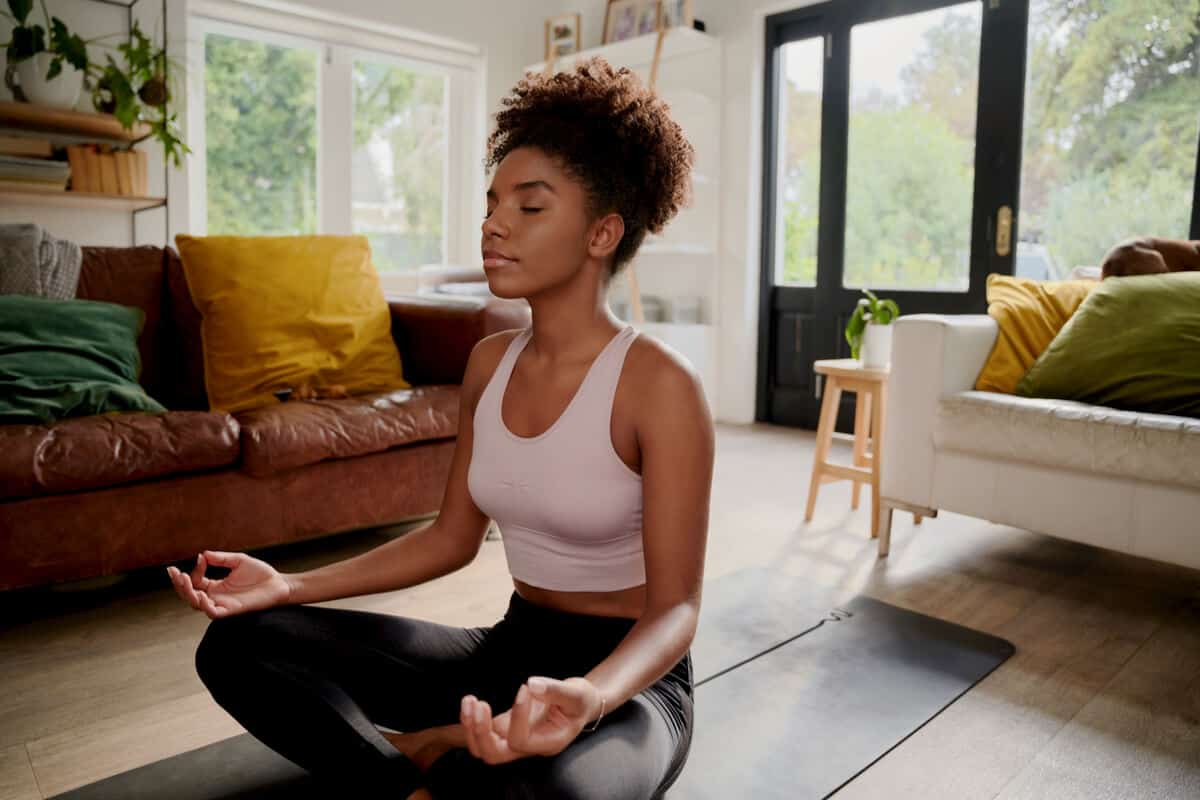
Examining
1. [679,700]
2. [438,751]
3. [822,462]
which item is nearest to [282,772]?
[438,751]

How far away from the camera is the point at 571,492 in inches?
40.1

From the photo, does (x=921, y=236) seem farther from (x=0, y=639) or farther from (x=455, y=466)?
(x=0, y=639)

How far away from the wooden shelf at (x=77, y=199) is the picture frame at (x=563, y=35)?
7.85 ft

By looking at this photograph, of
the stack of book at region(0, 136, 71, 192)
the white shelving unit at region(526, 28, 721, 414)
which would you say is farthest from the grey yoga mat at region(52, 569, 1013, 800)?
the stack of book at region(0, 136, 71, 192)

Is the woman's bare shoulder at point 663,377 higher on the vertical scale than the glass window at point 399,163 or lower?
lower

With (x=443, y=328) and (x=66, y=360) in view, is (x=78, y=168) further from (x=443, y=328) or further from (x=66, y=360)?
(x=443, y=328)

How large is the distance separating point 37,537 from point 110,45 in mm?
2960

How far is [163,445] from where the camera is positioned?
6.58 feet

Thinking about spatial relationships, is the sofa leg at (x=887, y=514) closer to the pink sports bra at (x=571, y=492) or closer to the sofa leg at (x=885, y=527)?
the sofa leg at (x=885, y=527)

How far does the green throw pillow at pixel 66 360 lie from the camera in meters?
2.03

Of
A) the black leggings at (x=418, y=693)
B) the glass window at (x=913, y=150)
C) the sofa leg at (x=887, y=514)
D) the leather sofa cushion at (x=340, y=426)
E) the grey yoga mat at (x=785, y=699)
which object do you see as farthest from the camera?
the glass window at (x=913, y=150)

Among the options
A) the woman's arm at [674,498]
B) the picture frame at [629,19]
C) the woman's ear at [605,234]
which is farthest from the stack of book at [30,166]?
the woman's arm at [674,498]

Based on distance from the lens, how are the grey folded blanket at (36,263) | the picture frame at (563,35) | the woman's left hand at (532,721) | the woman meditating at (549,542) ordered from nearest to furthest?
the woman's left hand at (532,721)
the woman meditating at (549,542)
the grey folded blanket at (36,263)
the picture frame at (563,35)

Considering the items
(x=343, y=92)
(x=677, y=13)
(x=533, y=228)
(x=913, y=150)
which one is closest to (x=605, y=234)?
(x=533, y=228)
